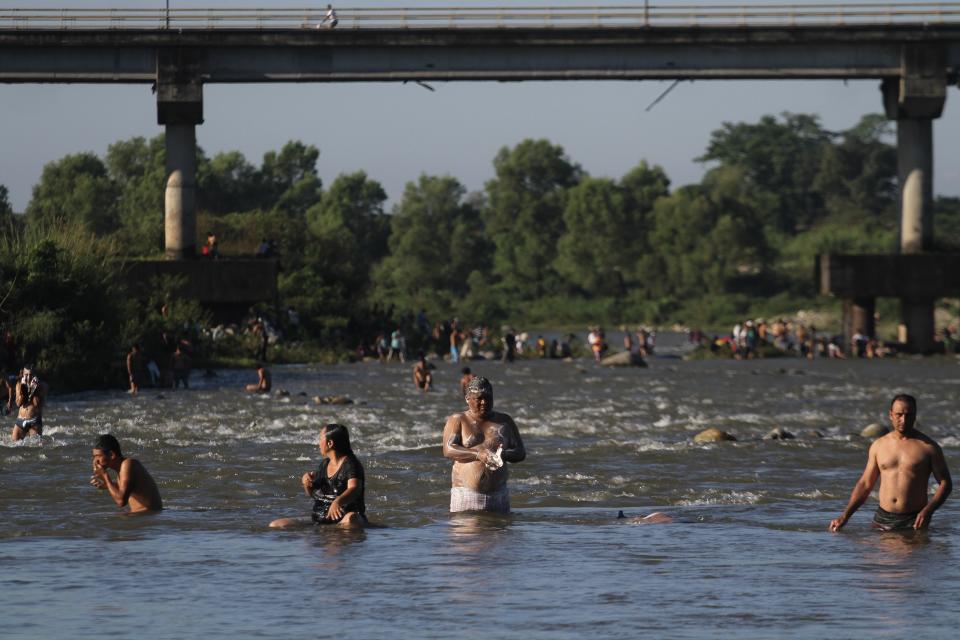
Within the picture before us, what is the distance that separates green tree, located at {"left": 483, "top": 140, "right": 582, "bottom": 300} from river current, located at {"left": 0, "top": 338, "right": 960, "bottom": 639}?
113958 millimetres

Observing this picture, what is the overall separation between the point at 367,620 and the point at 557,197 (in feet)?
479

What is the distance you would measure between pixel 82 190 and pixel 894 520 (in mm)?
121925

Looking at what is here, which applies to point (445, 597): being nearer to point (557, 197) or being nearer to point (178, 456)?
point (178, 456)

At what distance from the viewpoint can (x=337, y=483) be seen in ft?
56.2

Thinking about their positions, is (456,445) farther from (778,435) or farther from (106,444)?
(778,435)

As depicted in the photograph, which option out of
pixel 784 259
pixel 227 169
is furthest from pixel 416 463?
pixel 227 169

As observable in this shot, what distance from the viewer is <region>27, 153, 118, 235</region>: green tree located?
130m

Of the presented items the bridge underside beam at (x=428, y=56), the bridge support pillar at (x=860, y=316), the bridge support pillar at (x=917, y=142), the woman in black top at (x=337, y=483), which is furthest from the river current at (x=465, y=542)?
the bridge support pillar at (x=860, y=316)

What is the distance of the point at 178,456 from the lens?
26266 millimetres

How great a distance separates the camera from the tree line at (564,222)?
135000 millimetres

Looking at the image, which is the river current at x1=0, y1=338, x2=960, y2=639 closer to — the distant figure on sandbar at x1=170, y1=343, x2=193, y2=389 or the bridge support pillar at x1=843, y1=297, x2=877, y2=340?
the distant figure on sandbar at x1=170, y1=343, x2=193, y2=389

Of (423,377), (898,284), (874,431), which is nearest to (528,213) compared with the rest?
(898,284)

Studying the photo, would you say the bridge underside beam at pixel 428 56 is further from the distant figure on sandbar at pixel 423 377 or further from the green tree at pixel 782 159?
the green tree at pixel 782 159

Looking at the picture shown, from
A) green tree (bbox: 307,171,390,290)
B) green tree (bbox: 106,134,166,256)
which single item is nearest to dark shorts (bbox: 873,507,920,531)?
green tree (bbox: 106,134,166,256)
